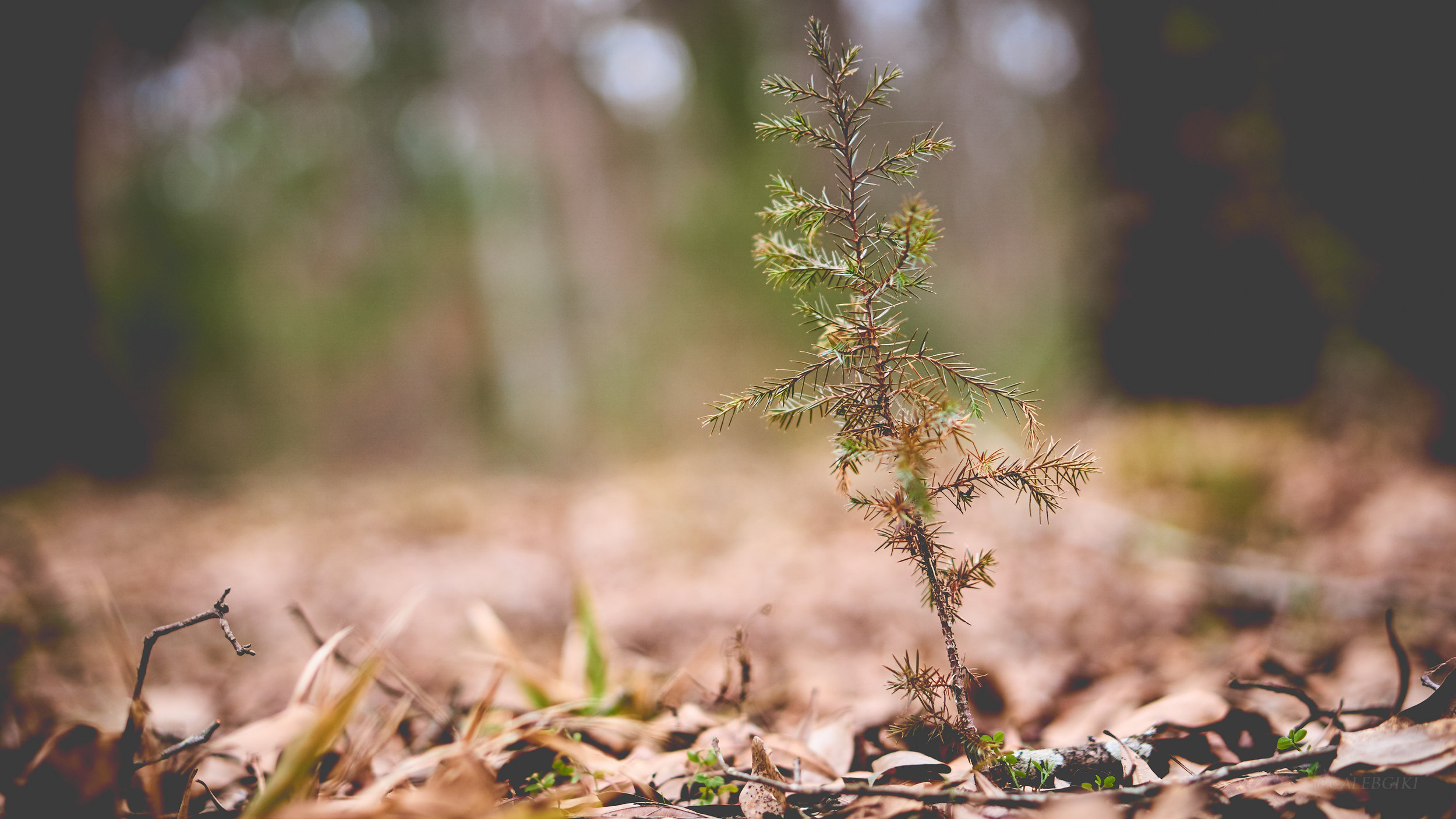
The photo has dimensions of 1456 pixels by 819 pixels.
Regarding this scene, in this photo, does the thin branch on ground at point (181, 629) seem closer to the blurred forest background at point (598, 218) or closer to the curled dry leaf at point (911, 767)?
the curled dry leaf at point (911, 767)

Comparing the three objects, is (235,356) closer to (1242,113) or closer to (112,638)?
(112,638)

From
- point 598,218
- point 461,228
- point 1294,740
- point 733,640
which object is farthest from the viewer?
point 461,228

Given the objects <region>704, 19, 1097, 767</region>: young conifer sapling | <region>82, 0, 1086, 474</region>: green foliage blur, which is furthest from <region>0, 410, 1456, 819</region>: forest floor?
<region>82, 0, 1086, 474</region>: green foliage blur

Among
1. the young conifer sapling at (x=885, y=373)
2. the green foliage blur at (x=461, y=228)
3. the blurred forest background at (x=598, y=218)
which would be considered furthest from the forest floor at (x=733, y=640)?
the green foliage blur at (x=461, y=228)

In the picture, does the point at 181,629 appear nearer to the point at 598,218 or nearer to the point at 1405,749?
the point at 1405,749

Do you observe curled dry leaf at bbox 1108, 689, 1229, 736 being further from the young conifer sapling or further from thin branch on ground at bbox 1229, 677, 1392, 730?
the young conifer sapling

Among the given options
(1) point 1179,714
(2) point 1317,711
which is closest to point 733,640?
(1) point 1179,714
